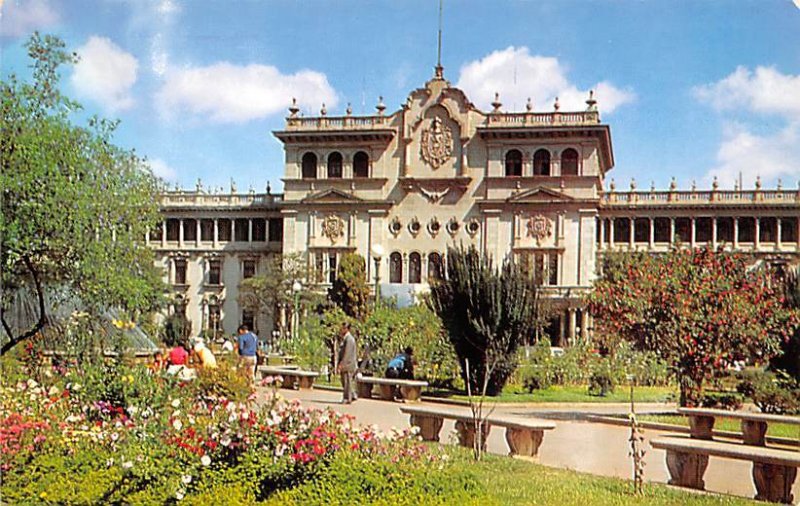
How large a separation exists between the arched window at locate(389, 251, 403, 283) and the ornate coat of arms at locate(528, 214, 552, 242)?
18.7 feet

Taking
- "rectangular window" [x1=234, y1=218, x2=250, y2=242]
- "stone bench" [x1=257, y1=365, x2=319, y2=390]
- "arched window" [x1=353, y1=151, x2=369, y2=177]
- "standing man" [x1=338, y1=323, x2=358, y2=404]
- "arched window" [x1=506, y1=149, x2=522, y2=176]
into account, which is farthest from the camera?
"rectangular window" [x1=234, y1=218, x2=250, y2=242]

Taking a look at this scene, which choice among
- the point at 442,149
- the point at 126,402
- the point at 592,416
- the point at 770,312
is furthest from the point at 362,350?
the point at 442,149

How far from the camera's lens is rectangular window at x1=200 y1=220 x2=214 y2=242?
137ft

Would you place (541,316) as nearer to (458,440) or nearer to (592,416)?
(592,416)

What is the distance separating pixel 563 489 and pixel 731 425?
5.73 metres

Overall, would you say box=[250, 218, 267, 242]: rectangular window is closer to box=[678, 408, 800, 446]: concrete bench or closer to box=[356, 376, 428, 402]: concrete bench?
box=[356, 376, 428, 402]: concrete bench

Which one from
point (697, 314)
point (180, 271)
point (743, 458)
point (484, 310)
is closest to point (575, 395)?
point (484, 310)

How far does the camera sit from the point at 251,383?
38.3 feet

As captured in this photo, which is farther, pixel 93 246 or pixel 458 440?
pixel 93 246

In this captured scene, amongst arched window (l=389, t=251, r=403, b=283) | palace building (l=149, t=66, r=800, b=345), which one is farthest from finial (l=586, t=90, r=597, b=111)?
arched window (l=389, t=251, r=403, b=283)

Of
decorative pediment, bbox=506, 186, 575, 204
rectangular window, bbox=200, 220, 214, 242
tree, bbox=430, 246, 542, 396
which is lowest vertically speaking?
tree, bbox=430, 246, 542, 396

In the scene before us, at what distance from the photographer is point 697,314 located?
12.0m

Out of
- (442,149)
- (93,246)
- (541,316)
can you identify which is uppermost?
(442,149)

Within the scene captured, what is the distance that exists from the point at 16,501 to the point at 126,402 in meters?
1.87
